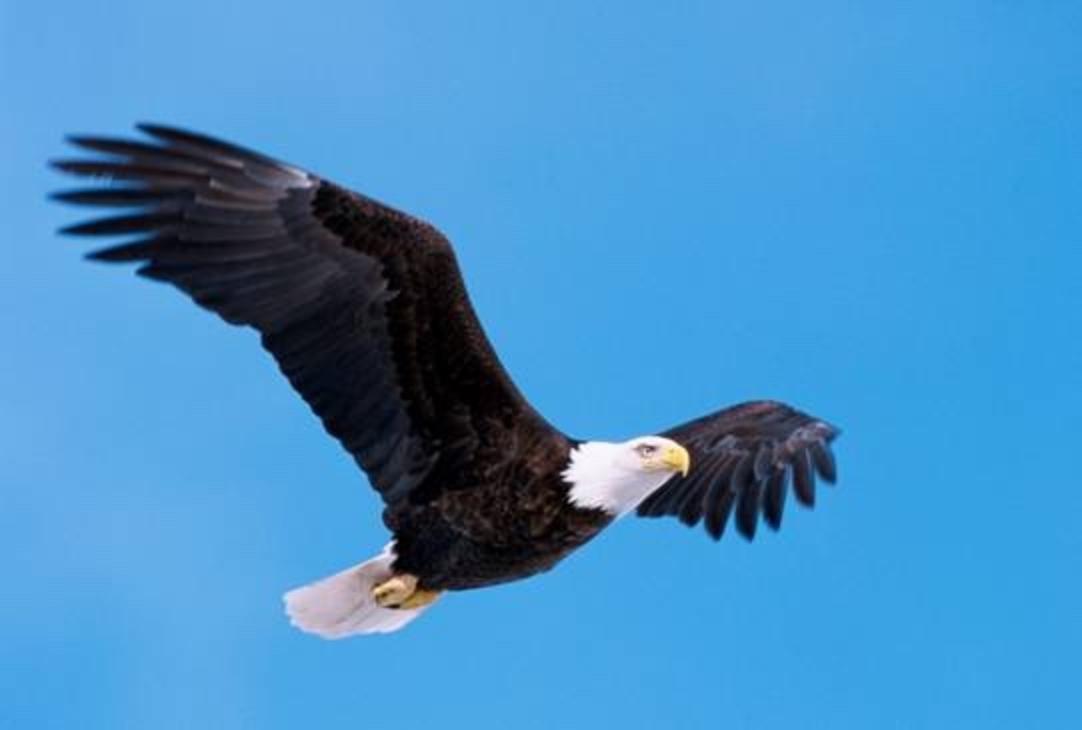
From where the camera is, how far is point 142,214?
10.2 metres

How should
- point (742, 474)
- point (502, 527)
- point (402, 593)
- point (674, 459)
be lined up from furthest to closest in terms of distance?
1. point (742, 474)
2. point (402, 593)
3. point (674, 459)
4. point (502, 527)

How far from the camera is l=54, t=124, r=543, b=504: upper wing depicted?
1024 cm

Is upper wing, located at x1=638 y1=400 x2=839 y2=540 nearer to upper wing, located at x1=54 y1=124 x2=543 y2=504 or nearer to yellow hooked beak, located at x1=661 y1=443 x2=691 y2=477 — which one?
yellow hooked beak, located at x1=661 y1=443 x2=691 y2=477

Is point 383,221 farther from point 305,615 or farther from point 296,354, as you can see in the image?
point 305,615

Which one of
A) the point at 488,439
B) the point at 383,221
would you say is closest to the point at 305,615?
the point at 488,439

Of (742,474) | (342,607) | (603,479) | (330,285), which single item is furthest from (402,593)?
(742,474)

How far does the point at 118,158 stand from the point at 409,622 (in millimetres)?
2931

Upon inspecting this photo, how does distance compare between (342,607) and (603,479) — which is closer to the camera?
(603,479)

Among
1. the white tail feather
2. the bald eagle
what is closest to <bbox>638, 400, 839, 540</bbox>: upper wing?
the bald eagle

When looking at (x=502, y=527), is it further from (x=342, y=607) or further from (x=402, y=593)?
(x=342, y=607)

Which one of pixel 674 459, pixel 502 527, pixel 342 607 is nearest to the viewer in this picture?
pixel 502 527

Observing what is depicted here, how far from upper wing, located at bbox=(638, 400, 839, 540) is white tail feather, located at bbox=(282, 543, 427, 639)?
1.78 meters

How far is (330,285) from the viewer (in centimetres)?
1075

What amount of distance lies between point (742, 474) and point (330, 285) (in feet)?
9.95
